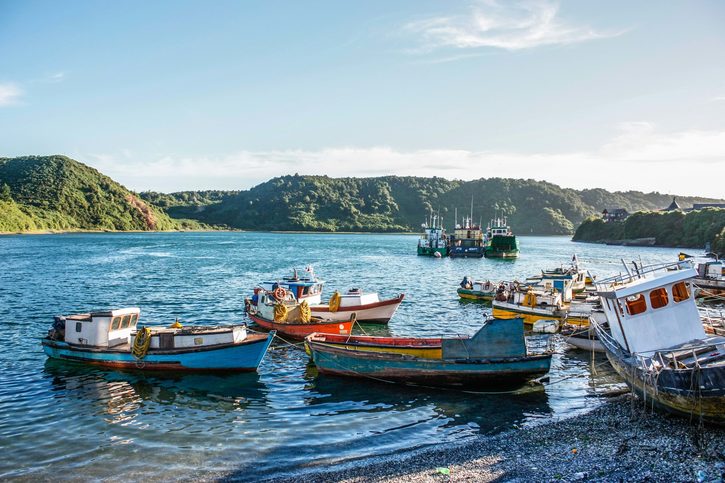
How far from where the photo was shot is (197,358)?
2420 cm

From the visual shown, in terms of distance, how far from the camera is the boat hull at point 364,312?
3431cm

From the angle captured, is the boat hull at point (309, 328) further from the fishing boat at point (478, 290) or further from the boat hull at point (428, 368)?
the fishing boat at point (478, 290)

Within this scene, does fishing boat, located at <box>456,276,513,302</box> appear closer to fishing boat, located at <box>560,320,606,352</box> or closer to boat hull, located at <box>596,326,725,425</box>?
fishing boat, located at <box>560,320,606,352</box>

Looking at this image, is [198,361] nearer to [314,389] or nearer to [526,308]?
[314,389]

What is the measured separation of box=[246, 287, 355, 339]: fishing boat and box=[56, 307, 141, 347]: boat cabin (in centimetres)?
846

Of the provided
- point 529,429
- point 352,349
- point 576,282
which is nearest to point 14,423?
point 352,349

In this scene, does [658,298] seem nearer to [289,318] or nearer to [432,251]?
[289,318]

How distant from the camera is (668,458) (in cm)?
1399

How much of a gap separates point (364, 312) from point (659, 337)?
19772 millimetres

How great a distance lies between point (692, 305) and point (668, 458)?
290 inches

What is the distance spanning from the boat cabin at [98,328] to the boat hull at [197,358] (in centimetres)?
69

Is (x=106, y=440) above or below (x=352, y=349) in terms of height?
below

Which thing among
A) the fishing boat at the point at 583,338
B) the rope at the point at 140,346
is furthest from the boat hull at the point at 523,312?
the rope at the point at 140,346

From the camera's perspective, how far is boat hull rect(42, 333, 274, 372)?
24.2m
